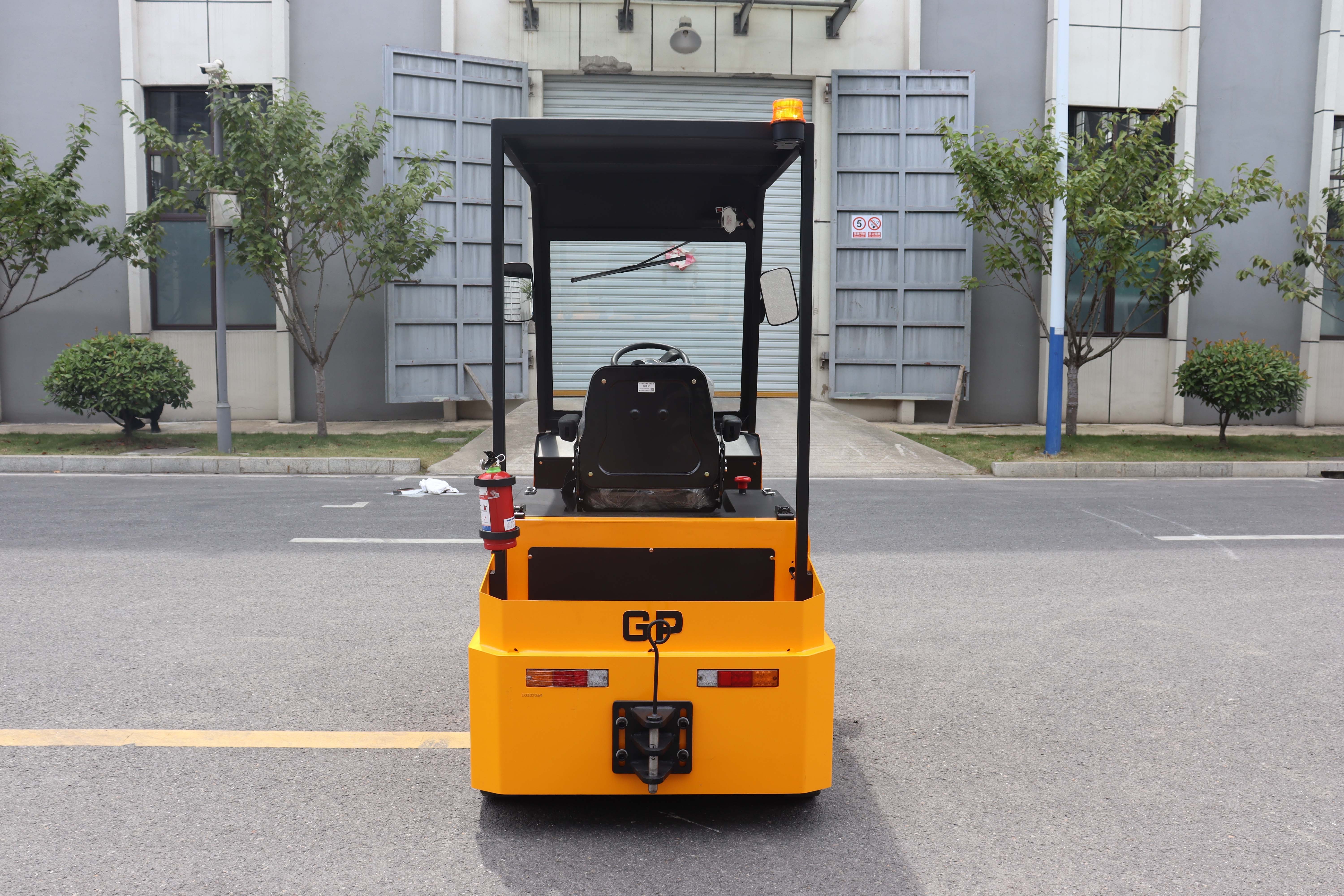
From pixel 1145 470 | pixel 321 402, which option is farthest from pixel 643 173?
pixel 321 402

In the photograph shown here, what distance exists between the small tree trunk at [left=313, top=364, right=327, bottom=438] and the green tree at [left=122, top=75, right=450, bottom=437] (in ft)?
0.08

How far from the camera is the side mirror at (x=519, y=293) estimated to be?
4145 millimetres

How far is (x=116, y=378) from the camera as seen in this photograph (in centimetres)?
1315

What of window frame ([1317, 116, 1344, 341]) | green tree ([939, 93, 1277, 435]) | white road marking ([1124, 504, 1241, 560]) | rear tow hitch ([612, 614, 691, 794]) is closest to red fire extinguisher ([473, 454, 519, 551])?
rear tow hitch ([612, 614, 691, 794])

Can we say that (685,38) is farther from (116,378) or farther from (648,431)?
(648,431)

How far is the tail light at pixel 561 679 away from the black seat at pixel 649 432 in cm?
Answer: 64

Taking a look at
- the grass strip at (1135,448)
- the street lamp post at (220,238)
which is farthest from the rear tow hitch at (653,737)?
the street lamp post at (220,238)

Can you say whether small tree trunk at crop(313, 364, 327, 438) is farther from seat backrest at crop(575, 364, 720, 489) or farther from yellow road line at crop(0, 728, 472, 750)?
seat backrest at crop(575, 364, 720, 489)

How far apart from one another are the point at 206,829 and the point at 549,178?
8.61 ft

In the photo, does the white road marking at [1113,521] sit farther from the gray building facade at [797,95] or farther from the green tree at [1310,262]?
the gray building facade at [797,95]

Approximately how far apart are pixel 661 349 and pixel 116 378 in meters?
11.2

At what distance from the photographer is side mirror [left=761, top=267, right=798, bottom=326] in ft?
12.4

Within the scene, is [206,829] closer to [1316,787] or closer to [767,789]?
[767,789]

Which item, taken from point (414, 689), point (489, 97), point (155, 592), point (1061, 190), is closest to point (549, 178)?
point (414, 689)
